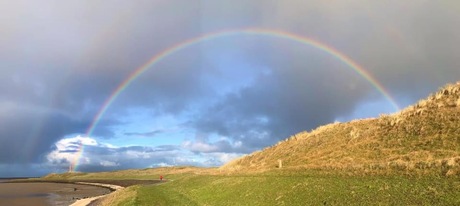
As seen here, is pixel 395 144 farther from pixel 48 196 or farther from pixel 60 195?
pixel 48 196

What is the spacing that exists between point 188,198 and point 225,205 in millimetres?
10971

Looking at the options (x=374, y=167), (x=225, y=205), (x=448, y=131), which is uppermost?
(x=448, y=131)

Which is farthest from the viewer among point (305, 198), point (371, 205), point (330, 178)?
point (330, 178)

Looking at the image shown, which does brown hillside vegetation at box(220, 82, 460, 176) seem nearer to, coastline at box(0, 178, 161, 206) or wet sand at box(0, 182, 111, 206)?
coastline at box(0, 178, 161, 206)

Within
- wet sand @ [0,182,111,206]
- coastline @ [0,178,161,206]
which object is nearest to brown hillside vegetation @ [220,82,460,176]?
coastline @ [0,178,161,206]

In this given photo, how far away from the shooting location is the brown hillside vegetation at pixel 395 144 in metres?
33.1

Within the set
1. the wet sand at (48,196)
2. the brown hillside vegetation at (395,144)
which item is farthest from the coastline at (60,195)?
the brown hillside vegetation at (395,144)

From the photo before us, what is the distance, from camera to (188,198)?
45031 mm

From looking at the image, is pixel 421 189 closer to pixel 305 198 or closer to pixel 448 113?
pixel 305 198

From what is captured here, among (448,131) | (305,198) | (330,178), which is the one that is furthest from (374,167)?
(448,131)

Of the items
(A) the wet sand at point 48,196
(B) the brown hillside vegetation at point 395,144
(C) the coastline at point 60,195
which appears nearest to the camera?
(B) the brown hillside vegetation at point 395,144

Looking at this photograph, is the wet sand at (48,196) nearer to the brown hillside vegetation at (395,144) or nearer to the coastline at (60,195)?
the coastline at (60,195)

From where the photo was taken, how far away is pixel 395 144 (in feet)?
155

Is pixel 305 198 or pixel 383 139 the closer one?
pixel 305 198
